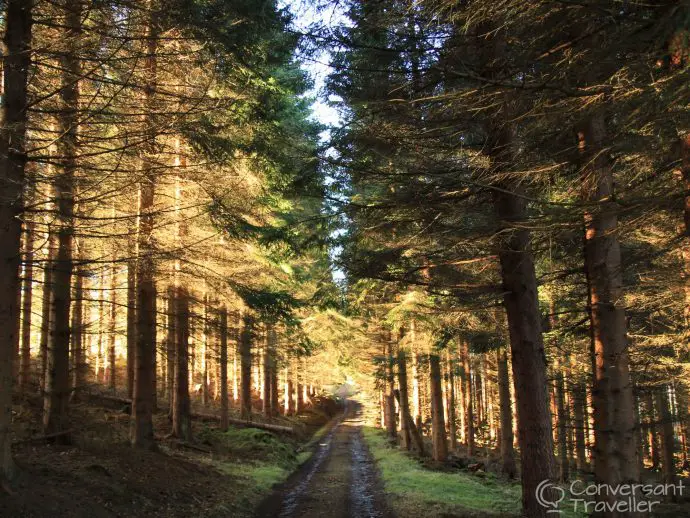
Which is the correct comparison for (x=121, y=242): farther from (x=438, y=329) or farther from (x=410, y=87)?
(x=438, y=329)

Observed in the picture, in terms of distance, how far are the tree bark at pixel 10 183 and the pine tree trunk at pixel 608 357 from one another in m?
7.72

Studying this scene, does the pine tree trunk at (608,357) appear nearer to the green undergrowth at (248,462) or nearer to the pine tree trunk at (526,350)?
the pine tree trunk at (526,350)

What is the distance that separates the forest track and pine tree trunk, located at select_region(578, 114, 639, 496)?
18.5 feet

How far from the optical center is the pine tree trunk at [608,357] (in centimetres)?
663

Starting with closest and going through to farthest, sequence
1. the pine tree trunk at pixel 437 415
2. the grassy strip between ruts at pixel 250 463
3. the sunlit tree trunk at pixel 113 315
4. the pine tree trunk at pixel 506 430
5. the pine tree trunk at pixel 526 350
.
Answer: the pine tree trunk at pixel 526 350 → the sunlit tree trunk at pixel 113 315 → the grassy strip between ruts at pixel 250 463 → the pine tree trunk at pixel 506 430 → the pine tree trunk at pixel 437 415

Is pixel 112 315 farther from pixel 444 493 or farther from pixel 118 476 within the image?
pixel 444 493

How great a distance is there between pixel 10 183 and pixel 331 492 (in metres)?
11.2

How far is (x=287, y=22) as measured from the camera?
8812mm

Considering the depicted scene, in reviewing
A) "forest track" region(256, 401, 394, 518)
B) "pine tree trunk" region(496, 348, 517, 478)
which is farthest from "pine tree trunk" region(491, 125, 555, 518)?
"pine tree trunk" region(496, 348, 517, 478)

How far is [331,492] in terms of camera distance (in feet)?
44.6

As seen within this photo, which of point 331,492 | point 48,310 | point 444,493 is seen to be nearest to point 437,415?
point 444,493

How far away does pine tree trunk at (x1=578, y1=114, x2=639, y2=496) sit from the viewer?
663 centimetres

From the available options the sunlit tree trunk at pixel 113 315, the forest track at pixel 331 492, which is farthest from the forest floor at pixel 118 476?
the sunlit tree trunk at pixel 113 315

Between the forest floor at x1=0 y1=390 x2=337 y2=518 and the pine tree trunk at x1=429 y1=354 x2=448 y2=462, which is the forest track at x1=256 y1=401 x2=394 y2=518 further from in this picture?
the pine tree trunk at x1=429 y1=354 x2=448 y2=462
